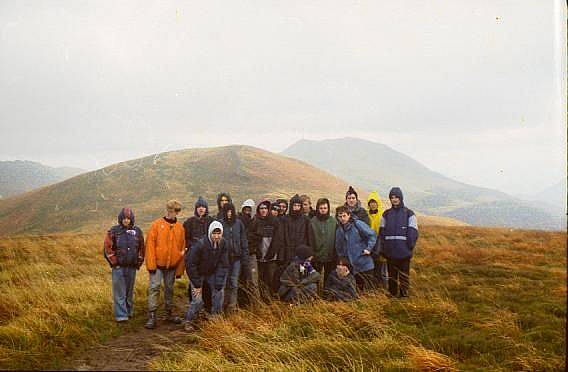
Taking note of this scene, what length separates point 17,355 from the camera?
5203 millimetres

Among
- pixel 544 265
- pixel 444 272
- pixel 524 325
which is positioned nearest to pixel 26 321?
pixel 524 325

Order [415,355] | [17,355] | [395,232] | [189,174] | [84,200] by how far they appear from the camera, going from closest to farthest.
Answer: [415,355] → [17,355] → [395,232] → [84,200] → [189,174]

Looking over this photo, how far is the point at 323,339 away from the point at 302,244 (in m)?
2.43

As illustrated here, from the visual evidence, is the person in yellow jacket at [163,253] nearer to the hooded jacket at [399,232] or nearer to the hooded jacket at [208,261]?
the hooded jacket at [208,261]

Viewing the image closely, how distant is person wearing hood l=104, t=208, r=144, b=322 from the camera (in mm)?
7277

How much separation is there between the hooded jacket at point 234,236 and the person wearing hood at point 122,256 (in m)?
1.64

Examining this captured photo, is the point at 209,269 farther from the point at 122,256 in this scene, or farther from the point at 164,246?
the point at 122,256

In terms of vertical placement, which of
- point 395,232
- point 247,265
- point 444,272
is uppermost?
point 395,232

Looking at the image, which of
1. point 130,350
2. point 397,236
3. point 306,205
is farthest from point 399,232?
point 130,350

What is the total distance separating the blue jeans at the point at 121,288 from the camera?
728 centimetres

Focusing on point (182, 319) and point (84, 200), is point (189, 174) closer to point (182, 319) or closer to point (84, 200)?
point (84, 200)

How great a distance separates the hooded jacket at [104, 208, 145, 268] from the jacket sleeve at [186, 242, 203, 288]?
1339mm

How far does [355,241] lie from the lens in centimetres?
773

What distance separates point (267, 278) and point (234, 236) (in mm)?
1378
